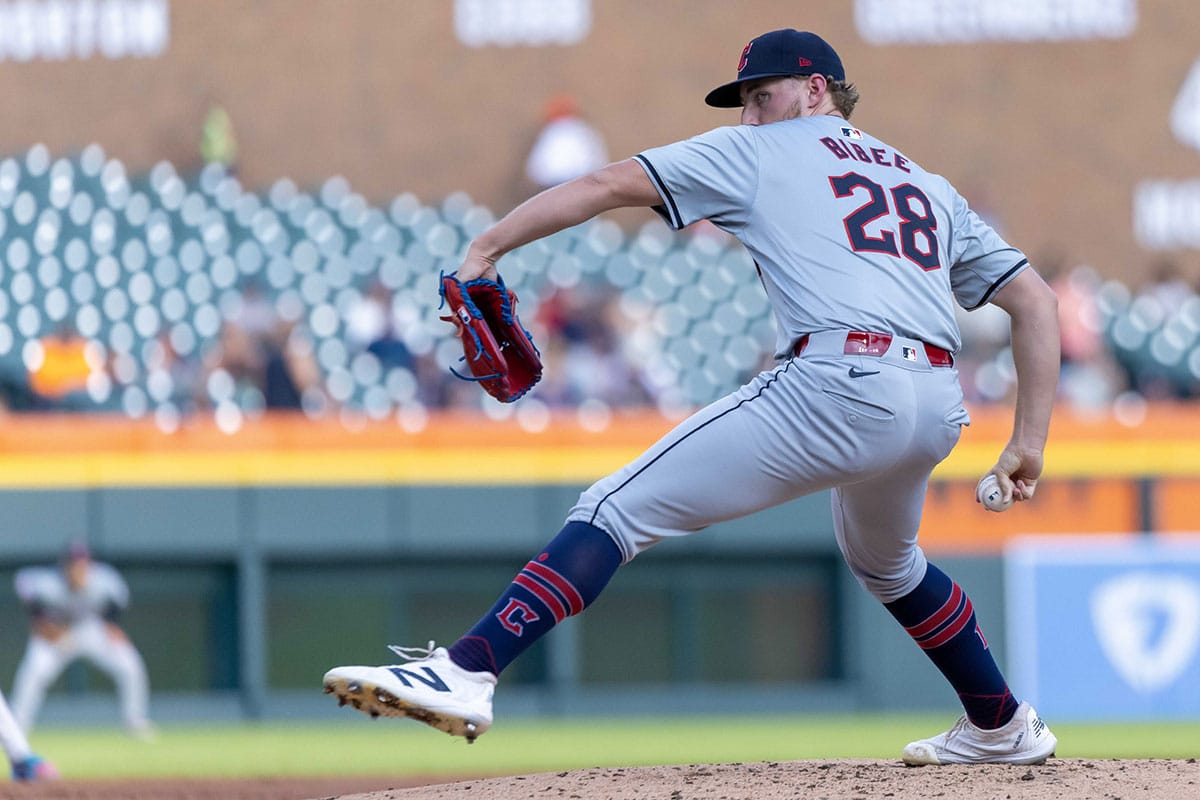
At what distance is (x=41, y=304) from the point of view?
10523 mm

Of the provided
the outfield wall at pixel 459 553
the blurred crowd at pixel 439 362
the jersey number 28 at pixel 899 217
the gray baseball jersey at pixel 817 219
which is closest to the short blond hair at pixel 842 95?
the gray baseball jersey at pixel 817 219

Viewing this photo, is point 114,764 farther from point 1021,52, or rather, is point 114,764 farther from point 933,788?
point 1021,52

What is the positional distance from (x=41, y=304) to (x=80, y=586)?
7.48 feet

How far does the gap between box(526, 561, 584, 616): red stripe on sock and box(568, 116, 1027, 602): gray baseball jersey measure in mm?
127

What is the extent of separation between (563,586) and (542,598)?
5 centimetres

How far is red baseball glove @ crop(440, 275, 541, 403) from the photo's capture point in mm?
3201

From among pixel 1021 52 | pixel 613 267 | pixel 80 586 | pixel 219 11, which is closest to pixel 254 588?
pixel 80 586

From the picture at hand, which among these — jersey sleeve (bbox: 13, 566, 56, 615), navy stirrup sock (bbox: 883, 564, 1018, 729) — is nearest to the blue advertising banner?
jersey sleeve (bbox: 13, 566, 56, 615)

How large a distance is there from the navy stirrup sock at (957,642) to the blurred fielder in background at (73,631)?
249 inches

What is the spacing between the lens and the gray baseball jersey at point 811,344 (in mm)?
3121

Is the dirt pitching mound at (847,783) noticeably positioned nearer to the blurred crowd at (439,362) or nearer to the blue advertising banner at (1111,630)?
the blue advertising banner at (1111,630)

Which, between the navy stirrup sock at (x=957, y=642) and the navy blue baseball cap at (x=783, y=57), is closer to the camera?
the navy blue baseball cap at (x=783, y=57)

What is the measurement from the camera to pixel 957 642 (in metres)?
3.69

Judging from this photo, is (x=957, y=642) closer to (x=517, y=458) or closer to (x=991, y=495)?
(x=991, y=495)
